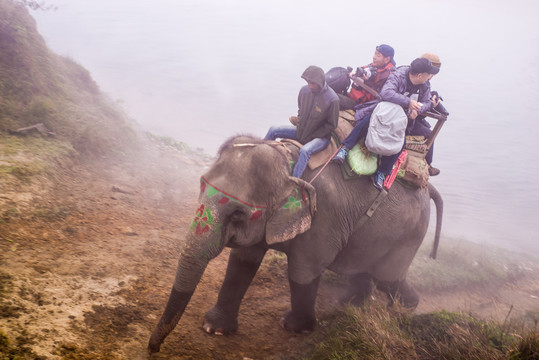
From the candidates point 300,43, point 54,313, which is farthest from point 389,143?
point 300,43

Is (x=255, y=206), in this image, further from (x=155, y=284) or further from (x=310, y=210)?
(x=155, y=284)

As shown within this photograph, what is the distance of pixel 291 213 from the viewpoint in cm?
432

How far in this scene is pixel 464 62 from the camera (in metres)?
110

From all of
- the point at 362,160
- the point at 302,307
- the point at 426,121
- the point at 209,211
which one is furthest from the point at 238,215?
the point at 426,121

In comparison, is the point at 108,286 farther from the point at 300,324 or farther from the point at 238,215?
the point at 300,324

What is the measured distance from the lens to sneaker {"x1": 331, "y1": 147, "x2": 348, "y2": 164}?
4.93 m

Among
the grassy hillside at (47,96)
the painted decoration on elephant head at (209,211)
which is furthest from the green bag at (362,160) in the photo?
the grassy hillside at (47,96)

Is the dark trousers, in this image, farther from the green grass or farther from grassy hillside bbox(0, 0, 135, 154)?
grassy hillside bbox(0, 0, 135, 154)

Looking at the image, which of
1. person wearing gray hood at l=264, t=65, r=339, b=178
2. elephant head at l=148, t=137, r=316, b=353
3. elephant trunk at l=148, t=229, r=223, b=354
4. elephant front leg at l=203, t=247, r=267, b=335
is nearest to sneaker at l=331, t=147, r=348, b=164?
person wearing gray hood at l=264, t=65, r=339, b=178

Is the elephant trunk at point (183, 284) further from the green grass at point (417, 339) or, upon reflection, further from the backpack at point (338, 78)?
the backpack at point (338, 78)

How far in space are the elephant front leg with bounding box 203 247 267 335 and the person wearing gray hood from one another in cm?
121

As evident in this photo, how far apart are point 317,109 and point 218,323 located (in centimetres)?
299

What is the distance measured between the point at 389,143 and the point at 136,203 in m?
6.16

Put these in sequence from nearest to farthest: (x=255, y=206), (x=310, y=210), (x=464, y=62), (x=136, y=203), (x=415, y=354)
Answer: (x=415, y=354), (x=255, y=206), (x=310, y=210), (x=136, y=203), (x=464, y=62)
